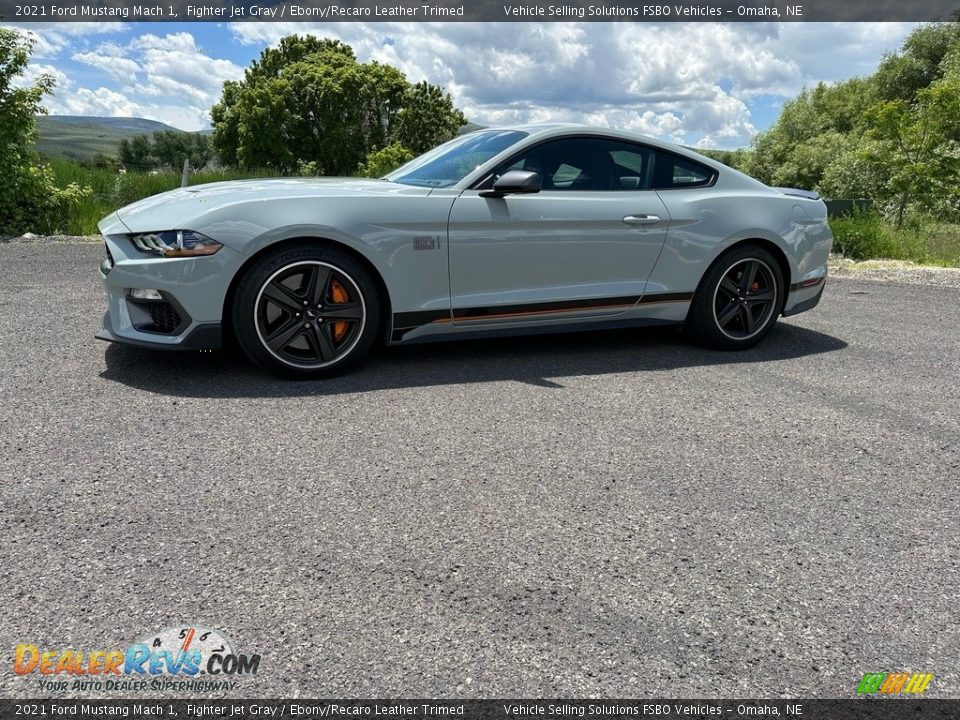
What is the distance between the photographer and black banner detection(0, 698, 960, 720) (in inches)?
75.1

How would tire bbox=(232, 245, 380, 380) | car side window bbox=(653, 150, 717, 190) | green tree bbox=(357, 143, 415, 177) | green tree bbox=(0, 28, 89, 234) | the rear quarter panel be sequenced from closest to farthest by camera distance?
tire bbox=(232, 245, 380, 380) → the rear quarter panel → car side window bbox=(653, 150, 717, 190) → green tree bbox=(0, 28, 89, 234) → green tree bbox=(357, 143, 415, 177)

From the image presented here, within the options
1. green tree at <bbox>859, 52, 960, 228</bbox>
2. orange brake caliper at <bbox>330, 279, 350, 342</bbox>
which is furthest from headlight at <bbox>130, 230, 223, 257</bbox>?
green tree at <bbox>859, 52, 960, 228</bbox>

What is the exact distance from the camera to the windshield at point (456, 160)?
5.03 m

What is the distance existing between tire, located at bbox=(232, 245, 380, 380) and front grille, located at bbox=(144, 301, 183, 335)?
0.32 m

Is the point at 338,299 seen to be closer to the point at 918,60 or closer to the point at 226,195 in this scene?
the point at 226,195

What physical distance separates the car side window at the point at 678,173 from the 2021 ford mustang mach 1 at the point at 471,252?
0.04 ft

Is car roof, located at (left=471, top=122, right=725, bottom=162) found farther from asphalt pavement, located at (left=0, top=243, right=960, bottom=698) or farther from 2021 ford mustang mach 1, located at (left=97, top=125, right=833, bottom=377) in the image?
asphalt pavement, located at (left=0, top=243, right=960, bottom=698)

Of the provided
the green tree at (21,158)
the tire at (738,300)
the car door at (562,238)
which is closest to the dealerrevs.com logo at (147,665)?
the car door at (562,238)

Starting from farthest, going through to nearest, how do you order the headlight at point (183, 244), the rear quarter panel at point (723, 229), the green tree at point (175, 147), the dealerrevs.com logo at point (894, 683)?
the green tree at point (175, 147), the rear quarter panel at point (723, 229), the headlight at point (183, 244), the dealerrevs.com logo at point (894, 683)

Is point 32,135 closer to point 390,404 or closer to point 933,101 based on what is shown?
point 390,404

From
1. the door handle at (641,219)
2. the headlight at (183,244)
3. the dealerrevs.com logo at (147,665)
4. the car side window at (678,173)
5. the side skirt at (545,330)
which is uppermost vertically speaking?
the car side window at (678,173)

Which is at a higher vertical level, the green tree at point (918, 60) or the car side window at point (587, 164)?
the green tree at point (918, 60)

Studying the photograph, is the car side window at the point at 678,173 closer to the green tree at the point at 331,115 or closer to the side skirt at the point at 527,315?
the side skirt at the point at 527,315

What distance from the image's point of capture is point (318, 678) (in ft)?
6.63
